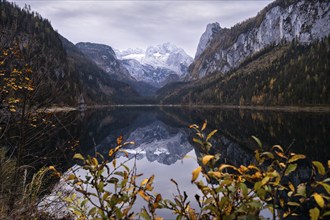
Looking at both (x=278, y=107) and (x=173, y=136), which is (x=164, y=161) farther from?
(x=278, y=107)

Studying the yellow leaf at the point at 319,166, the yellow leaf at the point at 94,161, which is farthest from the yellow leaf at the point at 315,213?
the yellow leaf at the point at 94,161

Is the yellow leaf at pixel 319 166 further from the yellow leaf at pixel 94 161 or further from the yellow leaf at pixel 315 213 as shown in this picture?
the yellow leaf at pixel 94 161

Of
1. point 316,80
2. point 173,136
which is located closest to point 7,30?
point 173,136

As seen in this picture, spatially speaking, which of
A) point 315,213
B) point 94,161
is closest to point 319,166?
point 315,213

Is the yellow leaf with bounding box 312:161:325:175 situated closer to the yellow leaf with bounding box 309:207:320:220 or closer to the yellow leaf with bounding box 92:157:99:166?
the yellow leaf with bounding box 309:207:320:220

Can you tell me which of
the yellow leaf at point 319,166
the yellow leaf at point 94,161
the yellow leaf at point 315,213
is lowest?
the yellow leaf at point 315,213

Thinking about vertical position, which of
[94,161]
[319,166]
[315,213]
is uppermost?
[319,166]

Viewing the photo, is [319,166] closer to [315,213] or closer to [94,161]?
[315,213]

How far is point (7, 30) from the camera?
8547 mm

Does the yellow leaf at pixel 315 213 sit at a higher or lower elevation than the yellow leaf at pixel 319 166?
lower

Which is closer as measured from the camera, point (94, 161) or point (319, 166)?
point (319, 166)

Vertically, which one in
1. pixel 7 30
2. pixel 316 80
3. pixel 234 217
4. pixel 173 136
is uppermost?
pixel 316 80

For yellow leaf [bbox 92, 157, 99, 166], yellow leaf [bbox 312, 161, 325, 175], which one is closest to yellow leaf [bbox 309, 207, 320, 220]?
yellow leaf [bbox 312, 161, 325, 175]

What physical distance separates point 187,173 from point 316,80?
5580 inches
